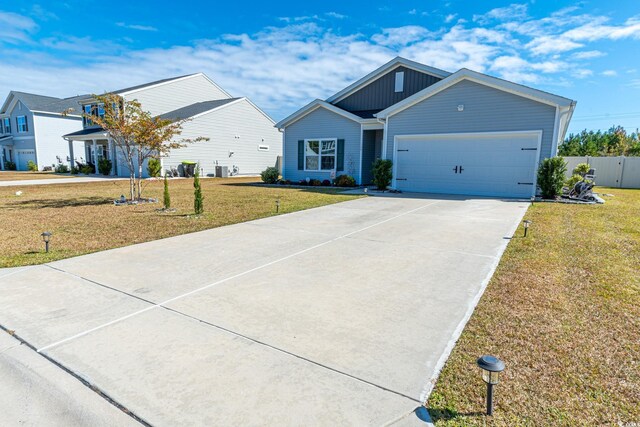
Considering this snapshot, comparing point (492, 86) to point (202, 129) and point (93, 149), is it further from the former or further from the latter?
point (93, 149)

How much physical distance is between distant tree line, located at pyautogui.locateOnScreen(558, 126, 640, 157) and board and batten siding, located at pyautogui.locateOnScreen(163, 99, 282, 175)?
3277 cm

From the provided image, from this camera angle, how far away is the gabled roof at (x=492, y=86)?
11.4m

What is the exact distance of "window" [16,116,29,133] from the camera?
33.0 meters

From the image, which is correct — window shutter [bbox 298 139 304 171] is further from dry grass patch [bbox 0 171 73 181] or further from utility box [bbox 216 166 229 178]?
dry grass patch [bbox 0 171 73 181]

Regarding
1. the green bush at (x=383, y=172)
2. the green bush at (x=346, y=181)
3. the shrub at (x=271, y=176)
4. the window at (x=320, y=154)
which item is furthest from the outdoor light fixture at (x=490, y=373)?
the shrub at (x=271, y=176)

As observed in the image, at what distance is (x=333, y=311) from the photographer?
11.4 feet

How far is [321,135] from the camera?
1831 cm

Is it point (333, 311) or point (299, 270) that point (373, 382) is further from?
point (299, 270)

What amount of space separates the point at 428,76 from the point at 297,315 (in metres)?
16.6

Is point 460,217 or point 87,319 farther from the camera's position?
point 460,217

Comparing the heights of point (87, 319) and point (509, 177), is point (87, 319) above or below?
below

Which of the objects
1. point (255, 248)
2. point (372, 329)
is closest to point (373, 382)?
point (372, 329)

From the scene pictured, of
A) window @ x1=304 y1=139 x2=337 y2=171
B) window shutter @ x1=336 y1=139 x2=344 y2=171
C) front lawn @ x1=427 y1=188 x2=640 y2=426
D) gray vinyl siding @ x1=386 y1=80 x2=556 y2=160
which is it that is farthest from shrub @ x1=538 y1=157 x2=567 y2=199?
window @ x1=304 y1=139 x2=337 y2=171

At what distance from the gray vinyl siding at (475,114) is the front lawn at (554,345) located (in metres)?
7.95
